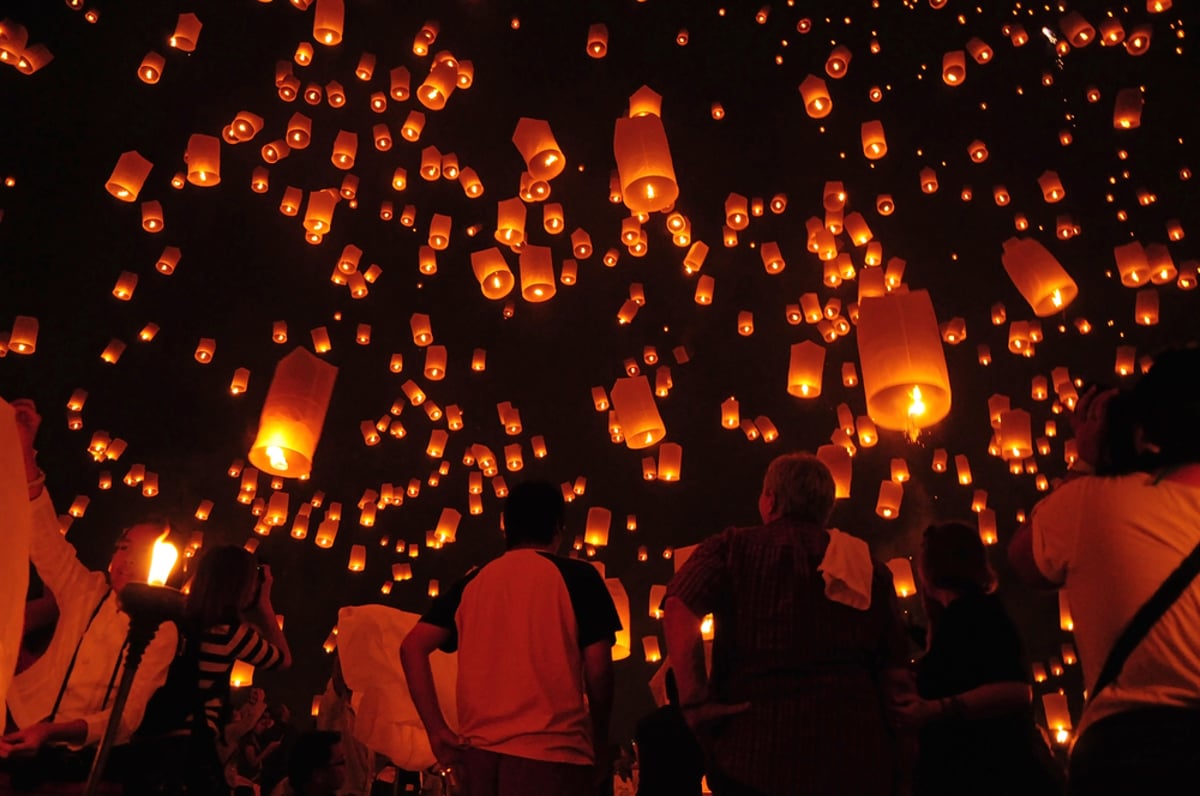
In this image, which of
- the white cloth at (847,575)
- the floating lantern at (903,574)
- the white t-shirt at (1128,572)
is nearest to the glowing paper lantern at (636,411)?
the floating lantern at (903,574)

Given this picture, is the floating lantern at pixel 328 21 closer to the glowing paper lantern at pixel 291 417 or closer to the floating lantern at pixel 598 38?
the floating lantern at pixel 598 38

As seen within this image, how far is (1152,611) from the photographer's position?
1680 mm

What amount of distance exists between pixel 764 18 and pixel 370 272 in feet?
15.3

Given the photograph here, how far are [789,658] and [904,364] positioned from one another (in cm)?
196

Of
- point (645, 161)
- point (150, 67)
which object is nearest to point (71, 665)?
point (645, 161)

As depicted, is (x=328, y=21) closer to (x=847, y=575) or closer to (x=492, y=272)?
(x=492, y=272)

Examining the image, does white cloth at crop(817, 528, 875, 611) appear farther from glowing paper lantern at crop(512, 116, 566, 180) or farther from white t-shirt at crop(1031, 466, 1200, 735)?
glowing paper lantern at crop(512, 116, 566, 180)

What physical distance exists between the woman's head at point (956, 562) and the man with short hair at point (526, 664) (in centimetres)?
86

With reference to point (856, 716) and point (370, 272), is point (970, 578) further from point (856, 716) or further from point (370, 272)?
point (370, 272)

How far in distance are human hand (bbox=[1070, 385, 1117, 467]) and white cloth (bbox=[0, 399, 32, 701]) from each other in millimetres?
2016

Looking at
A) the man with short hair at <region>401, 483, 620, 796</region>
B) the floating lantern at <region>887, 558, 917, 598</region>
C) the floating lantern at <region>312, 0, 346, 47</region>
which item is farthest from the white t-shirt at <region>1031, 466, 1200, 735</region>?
the floating lantern at <region>887, 558, 917, 598</region>

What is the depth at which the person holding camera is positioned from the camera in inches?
98.4

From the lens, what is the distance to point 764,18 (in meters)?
9.41

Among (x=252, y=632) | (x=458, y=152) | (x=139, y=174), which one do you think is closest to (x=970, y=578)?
(x=252, y=632)
